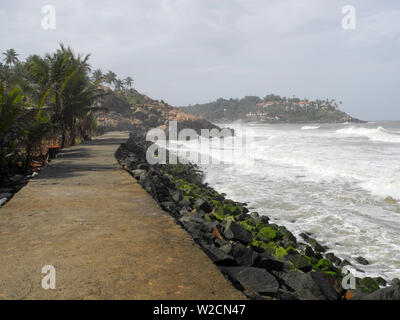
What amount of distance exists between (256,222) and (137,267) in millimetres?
4470

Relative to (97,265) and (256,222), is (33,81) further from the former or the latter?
(97,265)

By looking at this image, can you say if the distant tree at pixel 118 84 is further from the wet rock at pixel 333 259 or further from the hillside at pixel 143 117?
the wet rock at pixel 333 259

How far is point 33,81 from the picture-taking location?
1277 cm

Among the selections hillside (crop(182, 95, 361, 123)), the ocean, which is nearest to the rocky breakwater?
the ocean

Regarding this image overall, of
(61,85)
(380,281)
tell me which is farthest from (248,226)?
(61,85)

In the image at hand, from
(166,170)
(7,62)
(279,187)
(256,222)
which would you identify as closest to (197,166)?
(166,170)

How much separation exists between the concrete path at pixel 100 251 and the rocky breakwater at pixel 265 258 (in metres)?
0.42

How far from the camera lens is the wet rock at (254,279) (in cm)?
269

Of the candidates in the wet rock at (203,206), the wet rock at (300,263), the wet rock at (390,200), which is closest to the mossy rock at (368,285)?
the wet rock at (300,263)

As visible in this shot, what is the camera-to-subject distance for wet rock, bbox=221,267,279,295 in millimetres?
2689

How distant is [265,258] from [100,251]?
1905 millimetres

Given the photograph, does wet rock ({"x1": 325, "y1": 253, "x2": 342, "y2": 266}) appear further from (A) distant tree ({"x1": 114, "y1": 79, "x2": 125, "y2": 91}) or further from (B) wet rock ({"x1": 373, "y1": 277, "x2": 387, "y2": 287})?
(A) distant tree ({"x1": 114, "y1": 79, "x2": 125, "y2": 91})

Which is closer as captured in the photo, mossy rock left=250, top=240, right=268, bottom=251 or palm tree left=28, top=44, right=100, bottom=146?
mossy rock left=250, top=240, right=268, bottom=251
